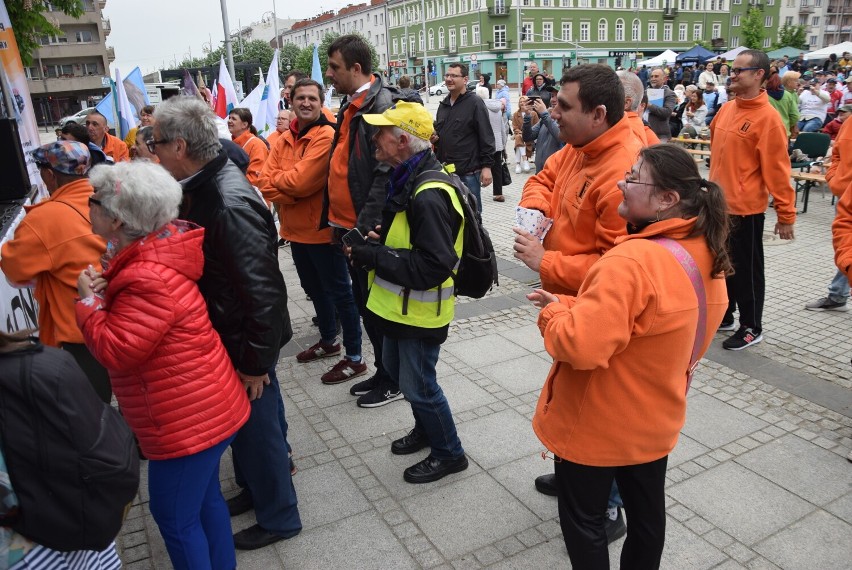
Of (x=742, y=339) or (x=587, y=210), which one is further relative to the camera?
(x=742, y=339)

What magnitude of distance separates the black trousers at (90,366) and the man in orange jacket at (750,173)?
14.4 feet

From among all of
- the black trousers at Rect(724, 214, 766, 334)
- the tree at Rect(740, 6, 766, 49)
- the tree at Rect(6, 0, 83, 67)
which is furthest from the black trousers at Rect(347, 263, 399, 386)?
the tree at Rect(740, 6, 766, 49)

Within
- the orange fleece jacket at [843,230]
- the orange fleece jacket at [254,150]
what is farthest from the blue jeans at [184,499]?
the orange fleece jacket at [254,150]

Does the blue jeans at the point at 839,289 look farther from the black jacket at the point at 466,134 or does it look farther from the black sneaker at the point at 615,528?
the black sneaker at the point at 615,528

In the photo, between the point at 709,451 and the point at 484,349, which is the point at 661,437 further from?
the point at 484,349

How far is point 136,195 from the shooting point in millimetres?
2217

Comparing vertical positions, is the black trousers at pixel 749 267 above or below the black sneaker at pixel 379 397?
above

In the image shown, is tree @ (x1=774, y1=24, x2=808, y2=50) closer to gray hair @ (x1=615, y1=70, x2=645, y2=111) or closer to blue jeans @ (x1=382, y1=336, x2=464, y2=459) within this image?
gray hair @ (x1=615, y1=70, x2=645, y2=111)

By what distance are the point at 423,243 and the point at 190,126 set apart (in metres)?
1.17

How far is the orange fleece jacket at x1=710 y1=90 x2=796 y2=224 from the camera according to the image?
4957 millimetres

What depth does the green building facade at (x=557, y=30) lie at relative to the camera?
73062mm

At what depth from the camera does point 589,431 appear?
2.26 metres

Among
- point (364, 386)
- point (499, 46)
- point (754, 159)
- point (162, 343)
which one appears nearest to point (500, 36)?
point (499, 46)

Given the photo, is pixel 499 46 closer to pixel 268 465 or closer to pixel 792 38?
pixel 792 38
